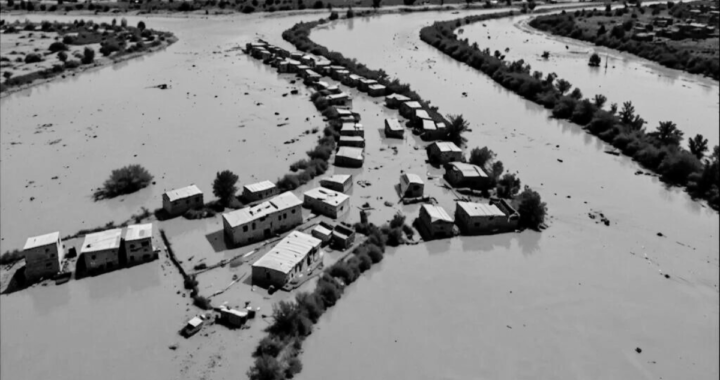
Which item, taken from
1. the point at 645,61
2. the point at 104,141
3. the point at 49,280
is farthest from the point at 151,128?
the point at 645,61

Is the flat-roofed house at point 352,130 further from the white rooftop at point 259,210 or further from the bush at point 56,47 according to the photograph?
the bush at point 56,47

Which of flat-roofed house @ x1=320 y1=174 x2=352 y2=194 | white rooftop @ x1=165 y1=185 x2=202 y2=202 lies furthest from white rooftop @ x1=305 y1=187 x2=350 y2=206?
white rooftop @ x1=165 y1=185 x2=202 y2=202

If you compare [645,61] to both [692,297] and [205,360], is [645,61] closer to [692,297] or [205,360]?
[692,297]

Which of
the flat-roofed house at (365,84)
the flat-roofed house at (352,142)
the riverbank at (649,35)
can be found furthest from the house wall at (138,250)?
the riverbank at (649,35)

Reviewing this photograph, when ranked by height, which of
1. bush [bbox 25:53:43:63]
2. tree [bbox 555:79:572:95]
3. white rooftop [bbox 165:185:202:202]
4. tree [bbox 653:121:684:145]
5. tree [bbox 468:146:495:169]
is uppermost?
bush [bbox 25:53:43:63]

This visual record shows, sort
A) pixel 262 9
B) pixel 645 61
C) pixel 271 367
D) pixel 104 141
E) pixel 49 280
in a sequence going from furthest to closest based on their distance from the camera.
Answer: pixel 262 9
pixel 645 61
pixel 104 141
pixel 49 280
pixel 271 367

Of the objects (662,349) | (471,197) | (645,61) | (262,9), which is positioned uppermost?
(262,9)

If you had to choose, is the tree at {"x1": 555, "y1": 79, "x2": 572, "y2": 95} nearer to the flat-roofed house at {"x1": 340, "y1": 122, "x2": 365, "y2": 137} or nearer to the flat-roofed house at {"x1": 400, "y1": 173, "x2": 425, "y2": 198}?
the flat-roofed house at {"x1": 340, "y1": 122, "x2": 365, "y2": 137}
